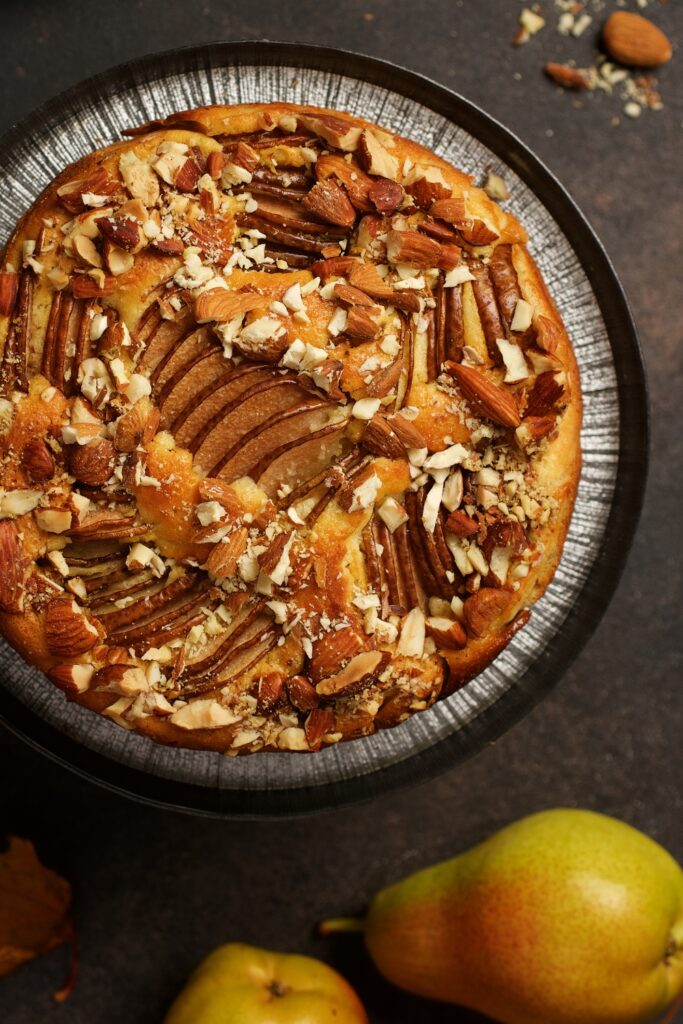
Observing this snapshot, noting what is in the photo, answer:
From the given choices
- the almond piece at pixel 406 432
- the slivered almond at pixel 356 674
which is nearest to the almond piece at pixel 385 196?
the almond piece at pixel 406 432

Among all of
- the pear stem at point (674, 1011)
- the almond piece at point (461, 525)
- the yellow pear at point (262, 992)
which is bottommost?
the yellow pear at point (262, 992)

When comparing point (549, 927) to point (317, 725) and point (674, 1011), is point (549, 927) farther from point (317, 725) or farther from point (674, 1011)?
point (317, 725)

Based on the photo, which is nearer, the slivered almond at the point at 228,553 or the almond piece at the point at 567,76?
the slivered almond at the point at 228,553

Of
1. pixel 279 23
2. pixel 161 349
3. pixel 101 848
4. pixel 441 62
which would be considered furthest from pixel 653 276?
pixel 101 848

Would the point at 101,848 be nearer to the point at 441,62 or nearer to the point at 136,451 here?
the point at 136,451

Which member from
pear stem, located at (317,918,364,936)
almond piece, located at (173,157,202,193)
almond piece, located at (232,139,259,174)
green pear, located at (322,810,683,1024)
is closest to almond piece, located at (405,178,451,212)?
almond piece, located at (232,139,259,174)

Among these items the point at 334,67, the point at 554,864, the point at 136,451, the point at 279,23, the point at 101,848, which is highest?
the point at 279,23

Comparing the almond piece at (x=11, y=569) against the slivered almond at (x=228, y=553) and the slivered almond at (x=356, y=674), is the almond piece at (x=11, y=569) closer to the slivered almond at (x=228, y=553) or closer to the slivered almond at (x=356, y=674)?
the slivered almond at (x=228, y=553)
